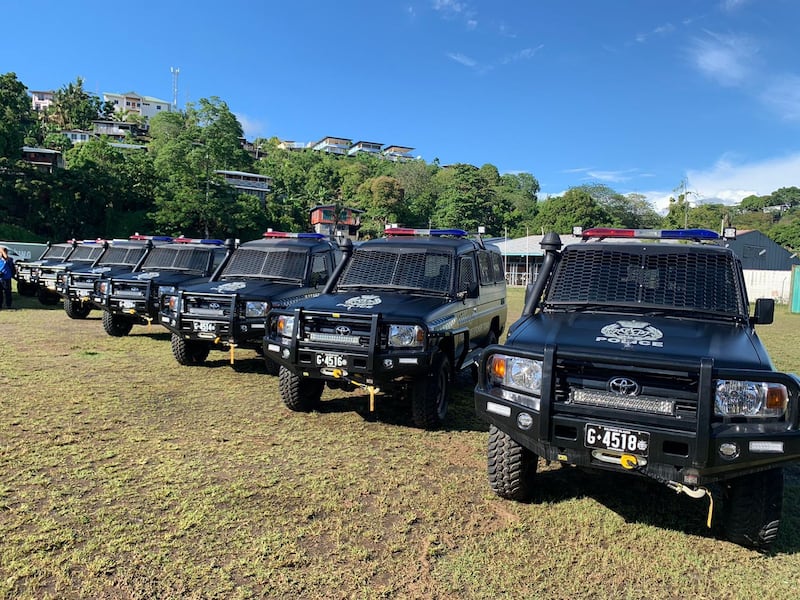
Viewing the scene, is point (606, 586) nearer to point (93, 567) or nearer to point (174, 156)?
point (93, 567)

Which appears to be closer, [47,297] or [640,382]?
[640,382]

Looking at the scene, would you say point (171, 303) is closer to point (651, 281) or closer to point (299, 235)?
point (299, 235)

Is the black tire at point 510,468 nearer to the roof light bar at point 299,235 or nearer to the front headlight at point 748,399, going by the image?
the front headlight at point 748,399

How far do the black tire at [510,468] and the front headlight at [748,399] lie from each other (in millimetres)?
1295

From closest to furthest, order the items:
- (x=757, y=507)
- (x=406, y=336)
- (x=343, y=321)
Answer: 1. (x=757, y=507)
2. (x=406, y=336)
3. (x=343, y=321)

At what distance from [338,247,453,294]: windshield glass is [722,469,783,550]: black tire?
353cm

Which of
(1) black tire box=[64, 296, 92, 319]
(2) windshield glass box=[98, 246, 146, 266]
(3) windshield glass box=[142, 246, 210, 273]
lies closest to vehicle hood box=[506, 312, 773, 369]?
(3) windshield glass box=[142, 246, 210, 273]

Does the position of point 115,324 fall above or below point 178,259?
below

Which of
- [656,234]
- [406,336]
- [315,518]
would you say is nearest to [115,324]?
[406,336]

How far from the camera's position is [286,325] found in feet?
18.8

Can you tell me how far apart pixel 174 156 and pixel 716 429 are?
57604mm

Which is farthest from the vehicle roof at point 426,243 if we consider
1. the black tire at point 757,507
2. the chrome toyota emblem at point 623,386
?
the black tire at point 757,507

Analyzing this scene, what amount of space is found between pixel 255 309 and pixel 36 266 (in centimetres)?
1151

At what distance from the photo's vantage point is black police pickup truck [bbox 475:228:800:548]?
3.04 meters
